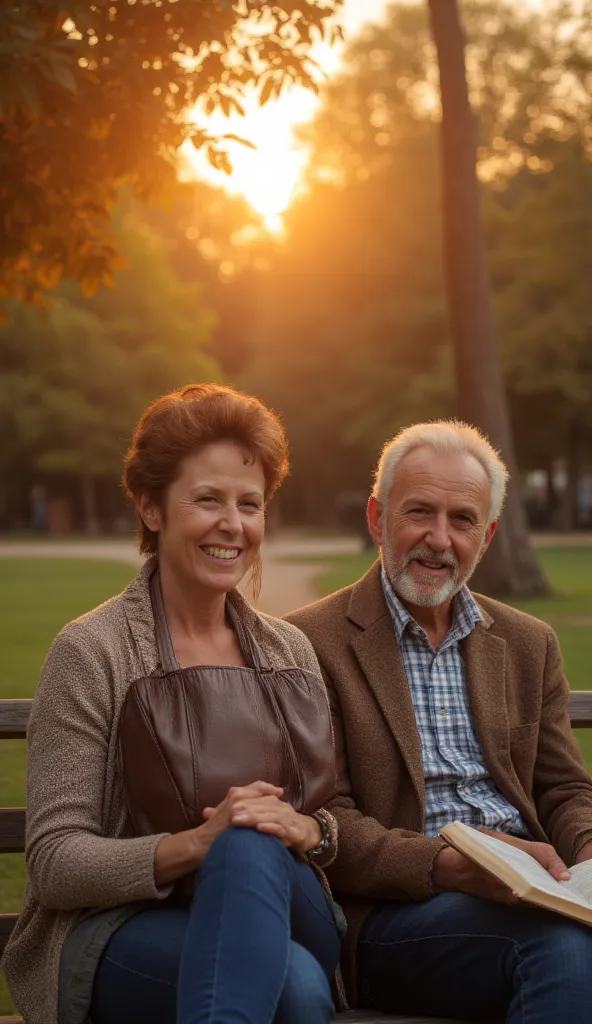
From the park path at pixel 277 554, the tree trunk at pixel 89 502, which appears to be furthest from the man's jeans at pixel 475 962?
the tree trunk at pixel 89 502

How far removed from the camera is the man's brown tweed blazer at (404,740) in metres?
3.50

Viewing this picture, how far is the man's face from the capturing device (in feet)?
12.8

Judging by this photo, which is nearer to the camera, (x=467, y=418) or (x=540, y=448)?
(x=467, y=418)

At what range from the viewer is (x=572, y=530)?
42.9m

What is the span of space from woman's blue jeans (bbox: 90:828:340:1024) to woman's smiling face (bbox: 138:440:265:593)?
78cm

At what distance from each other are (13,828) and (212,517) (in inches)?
43.6

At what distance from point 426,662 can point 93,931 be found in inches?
51.6

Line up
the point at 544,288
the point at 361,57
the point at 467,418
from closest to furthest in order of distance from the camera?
1. the point at 467,418
2. the point at 544,288
3. the point at 361,57

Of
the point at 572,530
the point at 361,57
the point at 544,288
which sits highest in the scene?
the point at 361,57

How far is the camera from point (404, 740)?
3684 millimetres

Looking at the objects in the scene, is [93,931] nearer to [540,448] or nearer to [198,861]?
[198,861]

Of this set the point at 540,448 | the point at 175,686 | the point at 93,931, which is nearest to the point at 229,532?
the point at 175,686

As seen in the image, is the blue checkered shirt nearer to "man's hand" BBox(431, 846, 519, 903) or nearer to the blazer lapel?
the blazer lapel

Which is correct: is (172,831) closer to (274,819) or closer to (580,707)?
(274,819)
